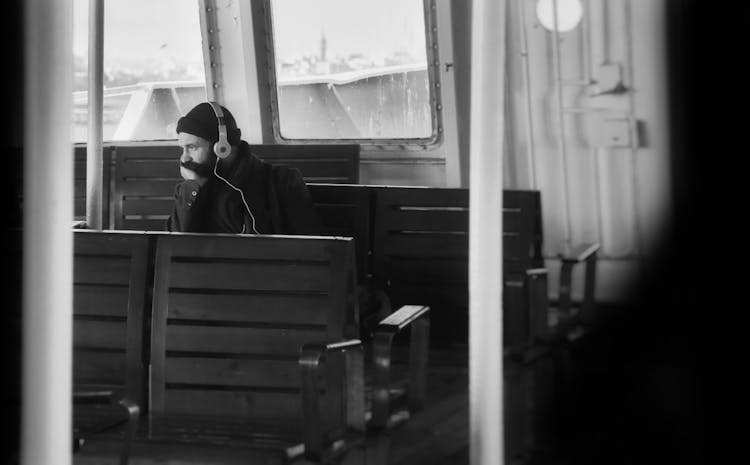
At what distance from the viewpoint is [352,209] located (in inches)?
180

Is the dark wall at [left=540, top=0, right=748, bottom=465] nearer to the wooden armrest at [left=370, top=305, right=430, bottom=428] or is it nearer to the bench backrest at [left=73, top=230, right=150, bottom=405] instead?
the wooden armrest at [left=370, top=305, right=430, bottom=428]

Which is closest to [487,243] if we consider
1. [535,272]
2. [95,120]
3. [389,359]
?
[389,359]

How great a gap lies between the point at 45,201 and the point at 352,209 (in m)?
3.31

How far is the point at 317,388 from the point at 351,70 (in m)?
3.48

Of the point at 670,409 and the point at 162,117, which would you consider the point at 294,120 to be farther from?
the point at 670,409

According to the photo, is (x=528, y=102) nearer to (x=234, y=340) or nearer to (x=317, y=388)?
(x=234, y=340)

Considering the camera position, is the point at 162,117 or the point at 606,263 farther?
the point at 162,117

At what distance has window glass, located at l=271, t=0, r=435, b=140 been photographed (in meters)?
5.80

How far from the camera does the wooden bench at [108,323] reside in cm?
309

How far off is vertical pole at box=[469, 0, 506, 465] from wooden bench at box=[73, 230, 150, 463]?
5.87ft

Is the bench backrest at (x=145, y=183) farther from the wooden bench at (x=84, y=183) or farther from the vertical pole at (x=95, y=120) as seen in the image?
the vertical pole at (x=95, y=120)

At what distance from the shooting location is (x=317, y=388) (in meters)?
2.76

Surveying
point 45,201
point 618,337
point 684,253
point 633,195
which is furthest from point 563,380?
point 45,201

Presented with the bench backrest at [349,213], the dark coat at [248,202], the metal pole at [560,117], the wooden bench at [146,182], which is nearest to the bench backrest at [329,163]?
the wooden bench at [146,182]
